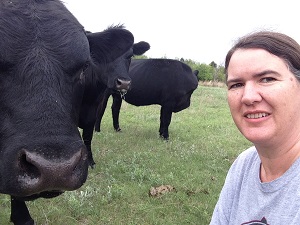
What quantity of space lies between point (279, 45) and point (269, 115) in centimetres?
35

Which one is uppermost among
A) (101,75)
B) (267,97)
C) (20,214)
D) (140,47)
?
(267,97)

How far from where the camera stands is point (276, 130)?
1842 millimetres

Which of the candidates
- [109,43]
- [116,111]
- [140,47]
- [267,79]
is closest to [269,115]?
[267,79]

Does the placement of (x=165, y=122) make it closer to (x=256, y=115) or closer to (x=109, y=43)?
(x=109, y=43)

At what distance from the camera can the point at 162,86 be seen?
36.0 feet

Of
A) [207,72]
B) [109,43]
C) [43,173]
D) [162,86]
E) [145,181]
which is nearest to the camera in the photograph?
[43,173]

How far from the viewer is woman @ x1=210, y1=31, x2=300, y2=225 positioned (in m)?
1.79

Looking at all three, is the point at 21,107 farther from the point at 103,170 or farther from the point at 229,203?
the point at 103,170

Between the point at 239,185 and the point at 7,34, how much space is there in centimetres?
200

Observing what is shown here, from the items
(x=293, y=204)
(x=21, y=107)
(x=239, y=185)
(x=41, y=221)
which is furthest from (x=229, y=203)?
(x=41, y=221)

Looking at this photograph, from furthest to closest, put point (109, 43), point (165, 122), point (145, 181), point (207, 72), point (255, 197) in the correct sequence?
point (207, 72), point (165, 122), point (145, 181), point (109, 43), point (255, 197)

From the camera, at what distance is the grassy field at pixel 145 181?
4.43 meters

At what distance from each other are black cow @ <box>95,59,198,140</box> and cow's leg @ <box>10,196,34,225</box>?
19.8 feet

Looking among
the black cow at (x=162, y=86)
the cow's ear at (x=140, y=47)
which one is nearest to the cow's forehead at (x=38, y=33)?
the cow's ear at (x=140, y=47)
